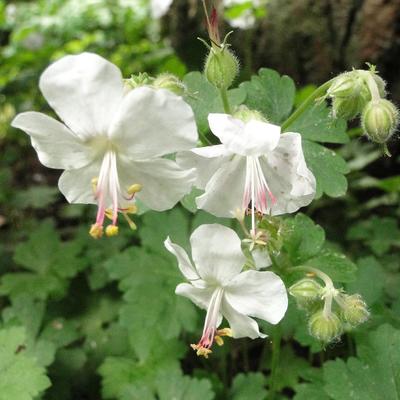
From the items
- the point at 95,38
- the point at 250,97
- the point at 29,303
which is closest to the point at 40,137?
the point at 250,97

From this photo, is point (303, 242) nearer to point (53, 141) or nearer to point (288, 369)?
point (288, 369)

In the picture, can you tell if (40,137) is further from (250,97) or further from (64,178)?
(250,97)

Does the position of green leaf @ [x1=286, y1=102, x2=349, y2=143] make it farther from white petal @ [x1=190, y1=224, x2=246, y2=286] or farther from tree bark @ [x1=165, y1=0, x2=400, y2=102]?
tree bark @ [x1=165, y1=0, x2=400, y2=102]

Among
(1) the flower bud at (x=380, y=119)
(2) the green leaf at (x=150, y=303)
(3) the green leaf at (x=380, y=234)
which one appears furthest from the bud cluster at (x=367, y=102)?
(3) the green leaf at (x=380, y=234)

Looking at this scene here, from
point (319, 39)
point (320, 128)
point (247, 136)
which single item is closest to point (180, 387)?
point (320, 128)

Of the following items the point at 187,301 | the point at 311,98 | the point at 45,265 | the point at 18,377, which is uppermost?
the point at 311,98
